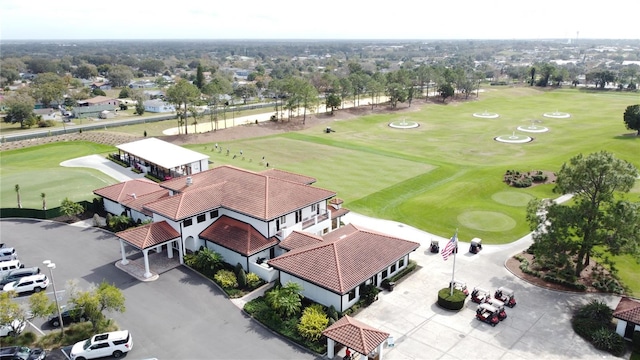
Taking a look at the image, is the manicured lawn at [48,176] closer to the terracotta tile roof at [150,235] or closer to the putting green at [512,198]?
the terracotta tile roof at [150,235]

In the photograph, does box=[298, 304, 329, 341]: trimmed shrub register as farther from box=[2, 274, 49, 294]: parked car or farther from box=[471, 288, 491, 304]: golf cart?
box=[2, 274, 49, 294]: parked car

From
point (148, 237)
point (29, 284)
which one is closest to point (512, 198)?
point (148, 237)

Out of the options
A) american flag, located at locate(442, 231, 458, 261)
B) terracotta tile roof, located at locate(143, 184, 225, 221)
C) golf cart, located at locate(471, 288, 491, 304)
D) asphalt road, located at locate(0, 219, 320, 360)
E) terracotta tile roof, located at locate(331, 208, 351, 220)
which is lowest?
asphalt road, located at locate(0, 219, 320, 360)

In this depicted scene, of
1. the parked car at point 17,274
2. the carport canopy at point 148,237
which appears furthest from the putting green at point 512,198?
the parked car at point 17,274

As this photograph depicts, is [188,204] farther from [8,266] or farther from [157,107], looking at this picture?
[157,107]

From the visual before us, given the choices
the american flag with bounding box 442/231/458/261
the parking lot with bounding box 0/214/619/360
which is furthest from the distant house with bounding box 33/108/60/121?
the american flag with bounding box 442/231/458/261
